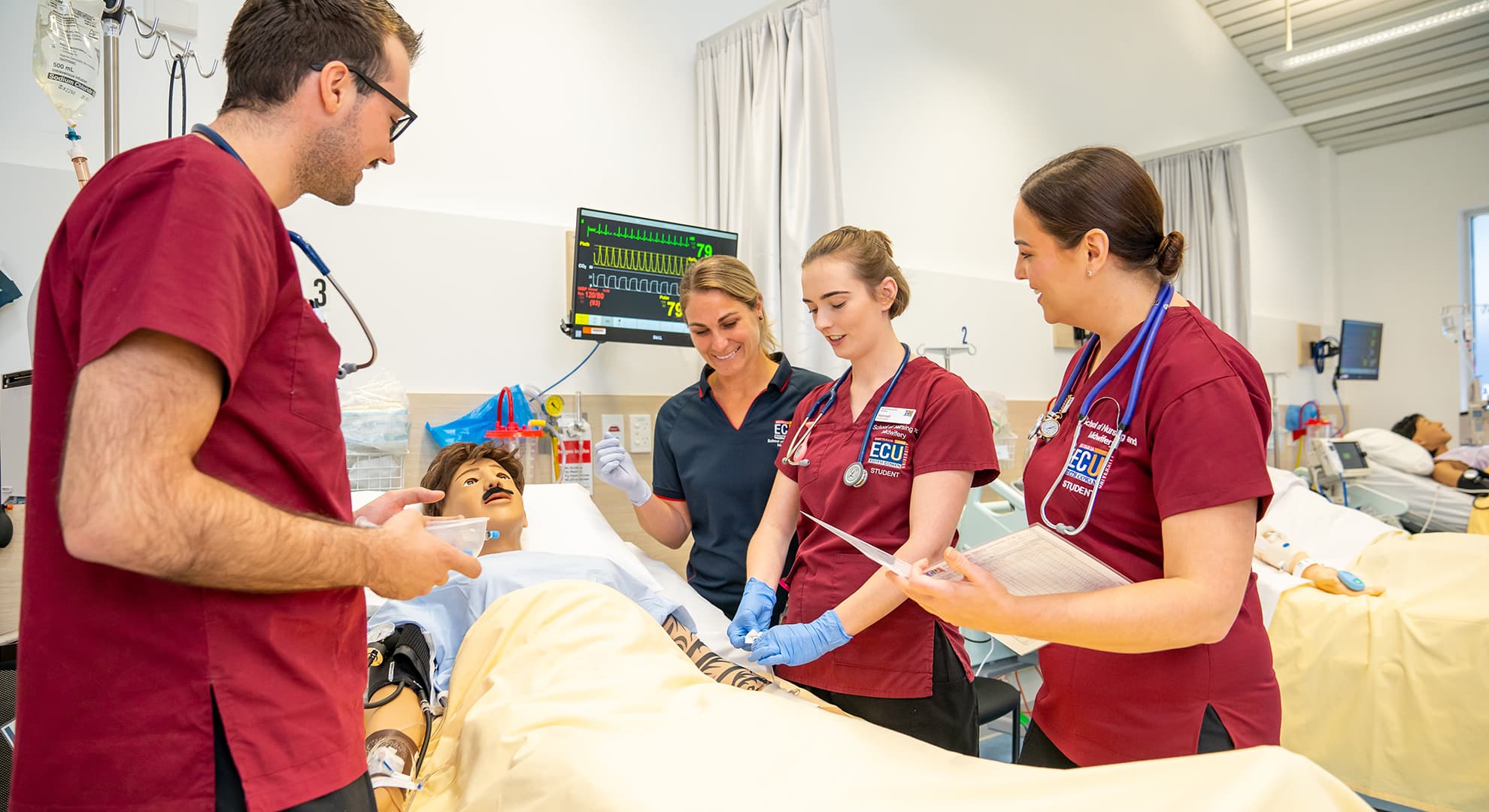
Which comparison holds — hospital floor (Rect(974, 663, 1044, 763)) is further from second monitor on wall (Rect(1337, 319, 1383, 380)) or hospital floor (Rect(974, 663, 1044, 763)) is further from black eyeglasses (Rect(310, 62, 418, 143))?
second monitor on wall (Rect(1337, 319, 1383, 380))

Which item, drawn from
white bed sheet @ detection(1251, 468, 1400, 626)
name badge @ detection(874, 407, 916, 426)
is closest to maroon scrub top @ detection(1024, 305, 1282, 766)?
name badge @ detection(874, 407, 916, 426)

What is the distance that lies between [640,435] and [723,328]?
0.99 meters

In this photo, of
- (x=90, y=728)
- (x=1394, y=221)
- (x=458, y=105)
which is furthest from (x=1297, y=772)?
(x=1394, y=221)

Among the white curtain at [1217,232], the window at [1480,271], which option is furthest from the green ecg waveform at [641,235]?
the window at [1480,271]

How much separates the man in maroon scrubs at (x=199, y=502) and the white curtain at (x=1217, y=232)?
5.66 meters

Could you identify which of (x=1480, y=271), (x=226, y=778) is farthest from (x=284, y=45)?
(x=1480, y=271)

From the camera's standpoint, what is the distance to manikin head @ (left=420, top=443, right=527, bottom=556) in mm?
2180

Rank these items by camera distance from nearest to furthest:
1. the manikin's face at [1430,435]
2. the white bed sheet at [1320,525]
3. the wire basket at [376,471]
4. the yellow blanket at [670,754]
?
the yellow blanket at [670,754] < the wire basket at [376,471] < the white bed sheet at [1320,525] < the manikin's face at [1430,435]

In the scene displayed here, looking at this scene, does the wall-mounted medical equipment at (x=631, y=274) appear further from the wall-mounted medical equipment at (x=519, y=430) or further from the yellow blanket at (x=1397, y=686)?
the yellow blanket at (x=1397, y=686)

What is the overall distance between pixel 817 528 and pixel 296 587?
107 cm

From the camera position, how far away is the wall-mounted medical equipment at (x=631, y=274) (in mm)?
2695

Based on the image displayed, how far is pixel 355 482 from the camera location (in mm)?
2385

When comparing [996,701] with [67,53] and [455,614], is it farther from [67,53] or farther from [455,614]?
[67,53]

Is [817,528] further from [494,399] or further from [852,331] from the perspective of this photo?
[494,399]
